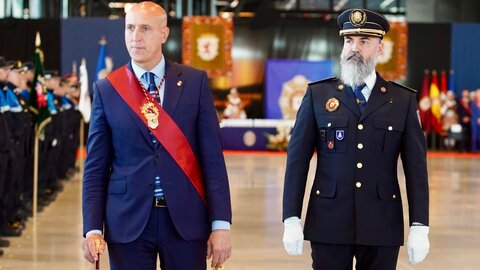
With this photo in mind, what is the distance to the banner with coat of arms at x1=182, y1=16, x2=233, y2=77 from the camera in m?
22.0

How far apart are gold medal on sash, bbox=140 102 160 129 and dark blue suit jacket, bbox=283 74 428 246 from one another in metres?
0.58

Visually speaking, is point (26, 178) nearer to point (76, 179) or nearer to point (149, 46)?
point (76, 179)

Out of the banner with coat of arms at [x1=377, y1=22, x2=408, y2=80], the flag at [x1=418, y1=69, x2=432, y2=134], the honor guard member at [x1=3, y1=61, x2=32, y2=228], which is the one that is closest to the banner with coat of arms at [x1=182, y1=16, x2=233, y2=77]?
the banner with coat of arms at [x1=377, y1=22, x2=408, y2=80]

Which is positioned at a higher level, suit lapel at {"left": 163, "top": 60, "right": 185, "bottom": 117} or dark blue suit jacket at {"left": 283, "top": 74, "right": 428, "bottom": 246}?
suit lapel at {"left": 163, "top": 60, "right": 185, "bottom": 117}

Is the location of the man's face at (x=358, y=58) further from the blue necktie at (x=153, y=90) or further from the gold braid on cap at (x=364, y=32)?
the blue necktie at (x=153, y=90)

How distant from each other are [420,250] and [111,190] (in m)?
1.13

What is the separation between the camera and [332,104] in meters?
3.55

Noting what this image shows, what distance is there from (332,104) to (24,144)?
238 inches

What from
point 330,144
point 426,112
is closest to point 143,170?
point 330,144

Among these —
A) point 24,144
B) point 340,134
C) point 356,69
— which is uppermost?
point 356,69

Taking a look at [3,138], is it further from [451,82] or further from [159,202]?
[451,82]

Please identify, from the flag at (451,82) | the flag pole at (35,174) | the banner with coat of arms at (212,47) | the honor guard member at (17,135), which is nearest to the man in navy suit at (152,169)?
the honor guard member at (17,135)

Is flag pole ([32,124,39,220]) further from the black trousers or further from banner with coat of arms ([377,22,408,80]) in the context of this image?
banner with coat of arms ([377,22,408,80])

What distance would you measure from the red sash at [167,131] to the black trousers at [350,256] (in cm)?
53
